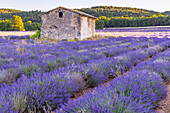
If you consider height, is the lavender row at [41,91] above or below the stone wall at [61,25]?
below

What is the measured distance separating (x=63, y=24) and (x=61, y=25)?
0.89ft

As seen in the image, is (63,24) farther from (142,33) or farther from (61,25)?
(142,33)

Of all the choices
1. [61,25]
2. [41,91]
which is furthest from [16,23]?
[41,91]

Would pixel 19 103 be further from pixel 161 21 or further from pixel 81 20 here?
pixel 161 21

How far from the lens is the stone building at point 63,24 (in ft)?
53.6

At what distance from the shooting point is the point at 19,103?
6.09ft

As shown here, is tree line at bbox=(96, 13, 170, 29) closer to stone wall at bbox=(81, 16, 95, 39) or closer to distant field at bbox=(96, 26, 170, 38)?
distant field at bbox=(96, 26, 170, 38)

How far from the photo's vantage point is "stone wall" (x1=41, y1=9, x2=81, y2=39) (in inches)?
644

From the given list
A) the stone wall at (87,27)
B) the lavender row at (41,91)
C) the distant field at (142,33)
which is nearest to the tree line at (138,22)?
the distant field at (142,33)

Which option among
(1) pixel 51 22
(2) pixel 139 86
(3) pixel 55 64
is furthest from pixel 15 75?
(1) pixel 51 22

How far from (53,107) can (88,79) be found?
129cm

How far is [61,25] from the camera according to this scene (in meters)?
16.7

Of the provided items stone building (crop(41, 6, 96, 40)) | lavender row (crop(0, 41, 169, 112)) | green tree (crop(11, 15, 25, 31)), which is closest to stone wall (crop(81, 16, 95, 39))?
stone building (crop(41, 6, 96, 40))

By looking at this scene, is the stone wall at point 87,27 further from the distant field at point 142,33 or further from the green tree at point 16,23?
the green tree at point 16,23
